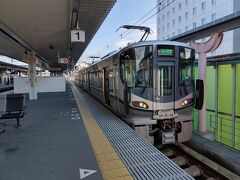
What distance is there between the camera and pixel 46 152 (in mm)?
5000

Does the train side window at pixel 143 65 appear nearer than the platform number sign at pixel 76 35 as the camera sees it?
Yes

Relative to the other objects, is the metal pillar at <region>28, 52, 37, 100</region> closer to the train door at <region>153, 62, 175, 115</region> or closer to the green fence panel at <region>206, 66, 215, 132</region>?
the green fence panel at <region>206, 66, 215, 132</region>

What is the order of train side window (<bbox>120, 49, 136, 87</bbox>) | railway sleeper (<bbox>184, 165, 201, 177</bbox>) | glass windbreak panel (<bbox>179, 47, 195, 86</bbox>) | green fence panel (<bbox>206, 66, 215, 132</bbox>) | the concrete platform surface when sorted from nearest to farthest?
the concrete platform surface → railway sleeper (<bbox>184, 165, 201, 177</bbox>) → train side window (<bbox>120, 49, 136, 87</bbox>) → glass windbreak panel (<bbox>179, 47, 195, 86</bbox>) → green fence panel (<bbox>206, 66, 215, 132</bbox>)

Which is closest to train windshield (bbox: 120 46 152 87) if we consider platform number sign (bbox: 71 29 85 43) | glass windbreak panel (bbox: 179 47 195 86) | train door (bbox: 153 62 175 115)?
train door (bbox: 153 62 175 115)

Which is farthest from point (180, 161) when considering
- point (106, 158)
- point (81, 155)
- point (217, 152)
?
point (81, 155)

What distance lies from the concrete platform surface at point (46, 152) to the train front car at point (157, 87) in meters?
1.66

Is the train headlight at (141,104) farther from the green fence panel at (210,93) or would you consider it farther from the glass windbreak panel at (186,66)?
the green fence panel at (210,93)

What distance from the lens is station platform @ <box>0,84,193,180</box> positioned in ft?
12.8

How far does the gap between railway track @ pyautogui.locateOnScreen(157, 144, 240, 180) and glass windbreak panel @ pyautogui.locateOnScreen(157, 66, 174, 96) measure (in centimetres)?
190

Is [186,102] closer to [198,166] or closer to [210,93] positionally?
[198,166]

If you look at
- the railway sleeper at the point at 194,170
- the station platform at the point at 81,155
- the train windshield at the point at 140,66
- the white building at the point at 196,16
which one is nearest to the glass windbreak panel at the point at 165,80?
Result: the train windshield at the point at 140,66

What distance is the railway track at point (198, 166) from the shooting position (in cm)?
612

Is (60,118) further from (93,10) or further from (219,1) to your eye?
(219,1)

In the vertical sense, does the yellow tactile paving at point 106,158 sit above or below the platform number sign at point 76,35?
below
